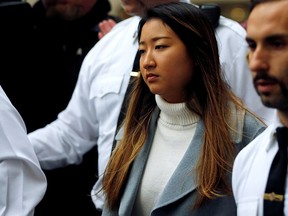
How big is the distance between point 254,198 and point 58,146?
2.31 metres

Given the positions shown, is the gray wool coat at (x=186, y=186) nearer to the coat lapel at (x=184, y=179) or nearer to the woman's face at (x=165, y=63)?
the coat lapel at (x=184, y=179)

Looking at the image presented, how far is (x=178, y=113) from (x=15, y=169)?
752mm

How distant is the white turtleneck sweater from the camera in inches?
149

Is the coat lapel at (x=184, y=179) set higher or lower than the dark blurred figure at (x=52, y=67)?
higher

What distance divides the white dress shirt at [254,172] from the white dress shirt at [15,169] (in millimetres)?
970

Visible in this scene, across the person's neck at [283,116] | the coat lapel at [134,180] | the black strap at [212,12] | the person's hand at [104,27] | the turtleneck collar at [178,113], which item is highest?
the person's neck at [283,116]

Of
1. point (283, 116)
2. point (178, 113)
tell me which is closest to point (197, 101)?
point (178, 113)

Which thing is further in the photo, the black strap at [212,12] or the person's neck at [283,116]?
the black strap at [212,12]

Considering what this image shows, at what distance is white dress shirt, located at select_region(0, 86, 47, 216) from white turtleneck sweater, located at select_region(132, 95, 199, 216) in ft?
1.51

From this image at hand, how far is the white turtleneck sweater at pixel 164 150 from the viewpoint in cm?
378

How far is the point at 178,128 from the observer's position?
153 inches

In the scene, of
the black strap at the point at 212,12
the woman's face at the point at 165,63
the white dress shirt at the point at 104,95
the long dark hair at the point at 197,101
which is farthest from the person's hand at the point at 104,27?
the woman's face at the point at 165,63

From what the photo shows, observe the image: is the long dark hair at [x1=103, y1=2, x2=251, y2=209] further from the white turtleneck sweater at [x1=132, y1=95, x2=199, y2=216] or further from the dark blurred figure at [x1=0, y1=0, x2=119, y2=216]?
the dark blurred figure at [x1=0, y1=0, x2=119, y2=216]

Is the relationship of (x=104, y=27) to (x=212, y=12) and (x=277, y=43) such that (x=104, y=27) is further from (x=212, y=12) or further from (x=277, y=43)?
(x=277, y=43)
